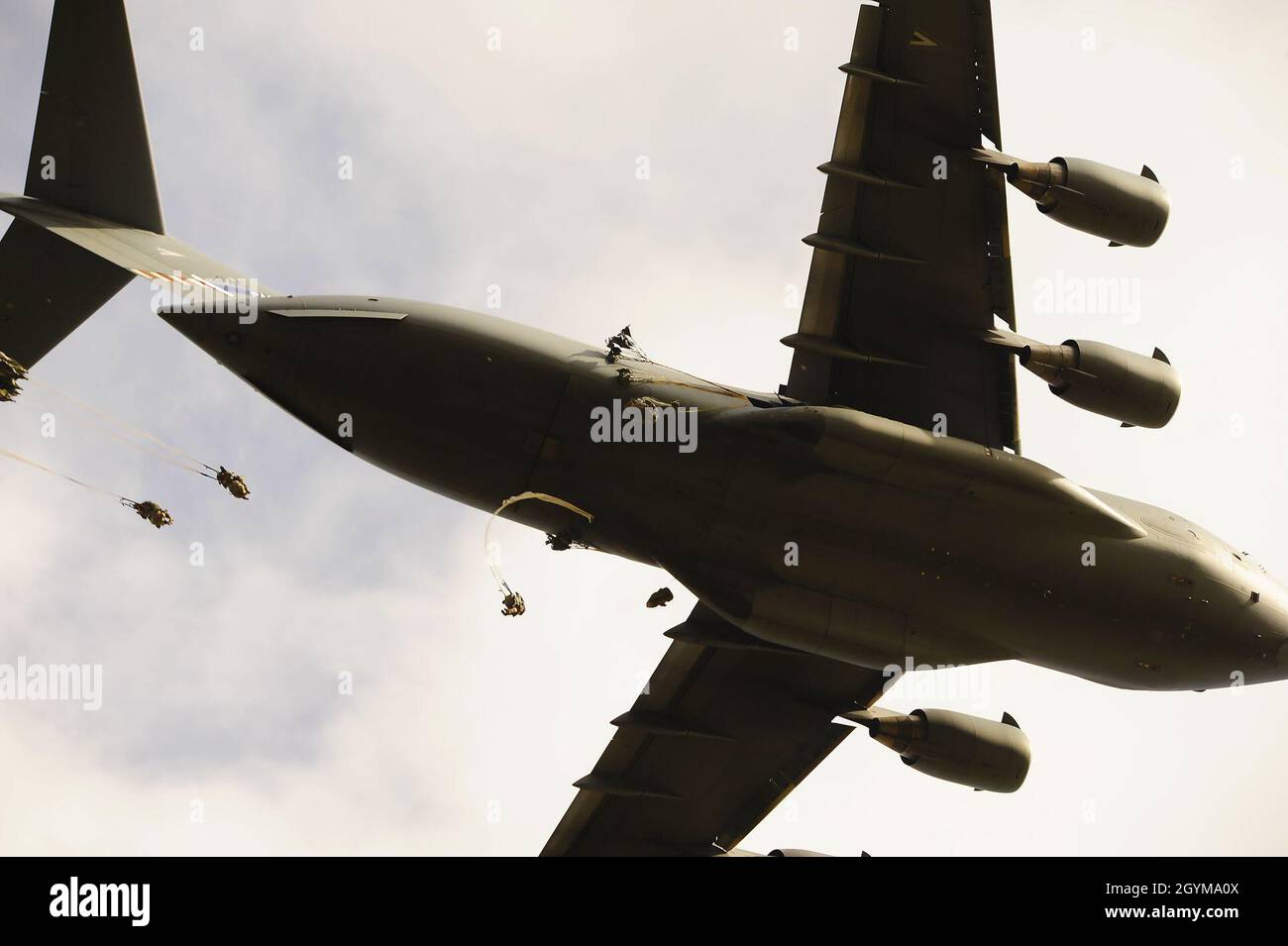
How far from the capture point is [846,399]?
750 inches

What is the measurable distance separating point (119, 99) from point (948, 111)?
447 inches

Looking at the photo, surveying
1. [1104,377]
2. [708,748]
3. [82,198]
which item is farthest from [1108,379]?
[82,198]

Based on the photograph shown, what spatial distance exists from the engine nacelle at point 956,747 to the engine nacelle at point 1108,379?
5.12 meters

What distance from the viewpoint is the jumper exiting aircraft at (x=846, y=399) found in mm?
17906

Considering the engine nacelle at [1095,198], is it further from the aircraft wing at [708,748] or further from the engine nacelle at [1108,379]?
the aircraft wing at [708,748]

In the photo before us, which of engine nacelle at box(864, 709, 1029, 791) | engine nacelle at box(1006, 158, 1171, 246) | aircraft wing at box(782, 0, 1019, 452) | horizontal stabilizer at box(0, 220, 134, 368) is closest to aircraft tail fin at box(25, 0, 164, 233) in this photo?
horizontal stabilizer at box(0, 220, 134, 368)

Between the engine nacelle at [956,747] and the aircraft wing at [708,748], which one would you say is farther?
the aircraft wing at [708,748]

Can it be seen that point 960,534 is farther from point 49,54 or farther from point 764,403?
point 49,54

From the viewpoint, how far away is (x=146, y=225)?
1952cm

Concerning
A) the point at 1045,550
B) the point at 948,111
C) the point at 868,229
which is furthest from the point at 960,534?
the point at 948,111

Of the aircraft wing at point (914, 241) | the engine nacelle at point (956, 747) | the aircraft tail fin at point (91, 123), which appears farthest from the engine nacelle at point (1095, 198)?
the aircraft tail fin at point (91, 123)

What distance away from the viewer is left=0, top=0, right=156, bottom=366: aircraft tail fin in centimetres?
1889

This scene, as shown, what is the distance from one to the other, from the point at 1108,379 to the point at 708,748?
8770 mm

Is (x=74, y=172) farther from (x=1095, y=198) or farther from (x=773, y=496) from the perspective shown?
(x=1095, y=198)
